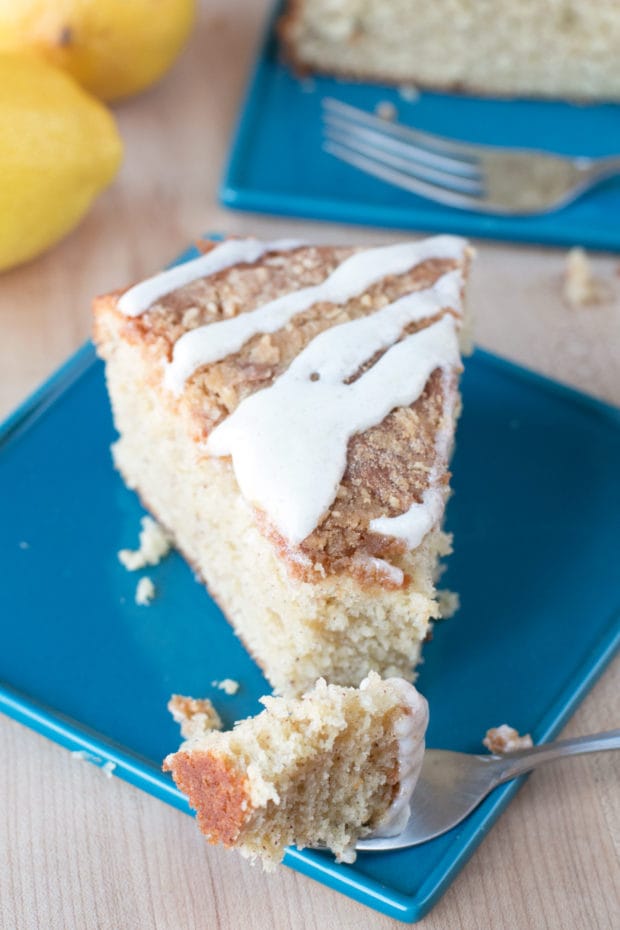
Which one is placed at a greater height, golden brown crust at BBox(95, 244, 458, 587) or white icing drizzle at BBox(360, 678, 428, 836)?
golden brown crust at BBox(95, 244, 458, 587)

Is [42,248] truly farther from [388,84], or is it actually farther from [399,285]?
[388,84]

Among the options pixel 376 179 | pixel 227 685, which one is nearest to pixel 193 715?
pixel 227 685

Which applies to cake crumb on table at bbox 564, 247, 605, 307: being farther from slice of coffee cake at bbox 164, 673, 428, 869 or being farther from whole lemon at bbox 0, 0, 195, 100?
slice of coffee cake at bbox 164, 673, 428, 869

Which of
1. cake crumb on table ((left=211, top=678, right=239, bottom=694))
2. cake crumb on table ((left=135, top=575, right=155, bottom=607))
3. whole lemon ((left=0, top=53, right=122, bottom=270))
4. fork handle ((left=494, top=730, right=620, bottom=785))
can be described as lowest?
fork handle ((left=494, top=730, right=620, bottom=785))

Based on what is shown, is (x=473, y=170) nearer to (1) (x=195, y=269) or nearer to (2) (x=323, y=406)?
(1) (x=195, y=269)

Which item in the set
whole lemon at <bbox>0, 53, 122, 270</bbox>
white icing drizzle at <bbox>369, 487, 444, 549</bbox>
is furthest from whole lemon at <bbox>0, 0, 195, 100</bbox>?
white icing drizzle at <bbox>369, 487, 444, 549</bbox>

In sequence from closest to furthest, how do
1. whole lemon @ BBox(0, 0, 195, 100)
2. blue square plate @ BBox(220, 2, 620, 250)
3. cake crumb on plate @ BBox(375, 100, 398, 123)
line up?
whole lemon @ BBox(0, 0, 195, 100) → blue square plate @ BBox(220, 2, 620, 250) → cake crumb on plate @ BBox(375, 100, 398, 123)

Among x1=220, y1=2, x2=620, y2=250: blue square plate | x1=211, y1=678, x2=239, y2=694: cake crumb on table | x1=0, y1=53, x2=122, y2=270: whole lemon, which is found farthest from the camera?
x1=220, y1=2, x2=620, y2=250: blue square plate
